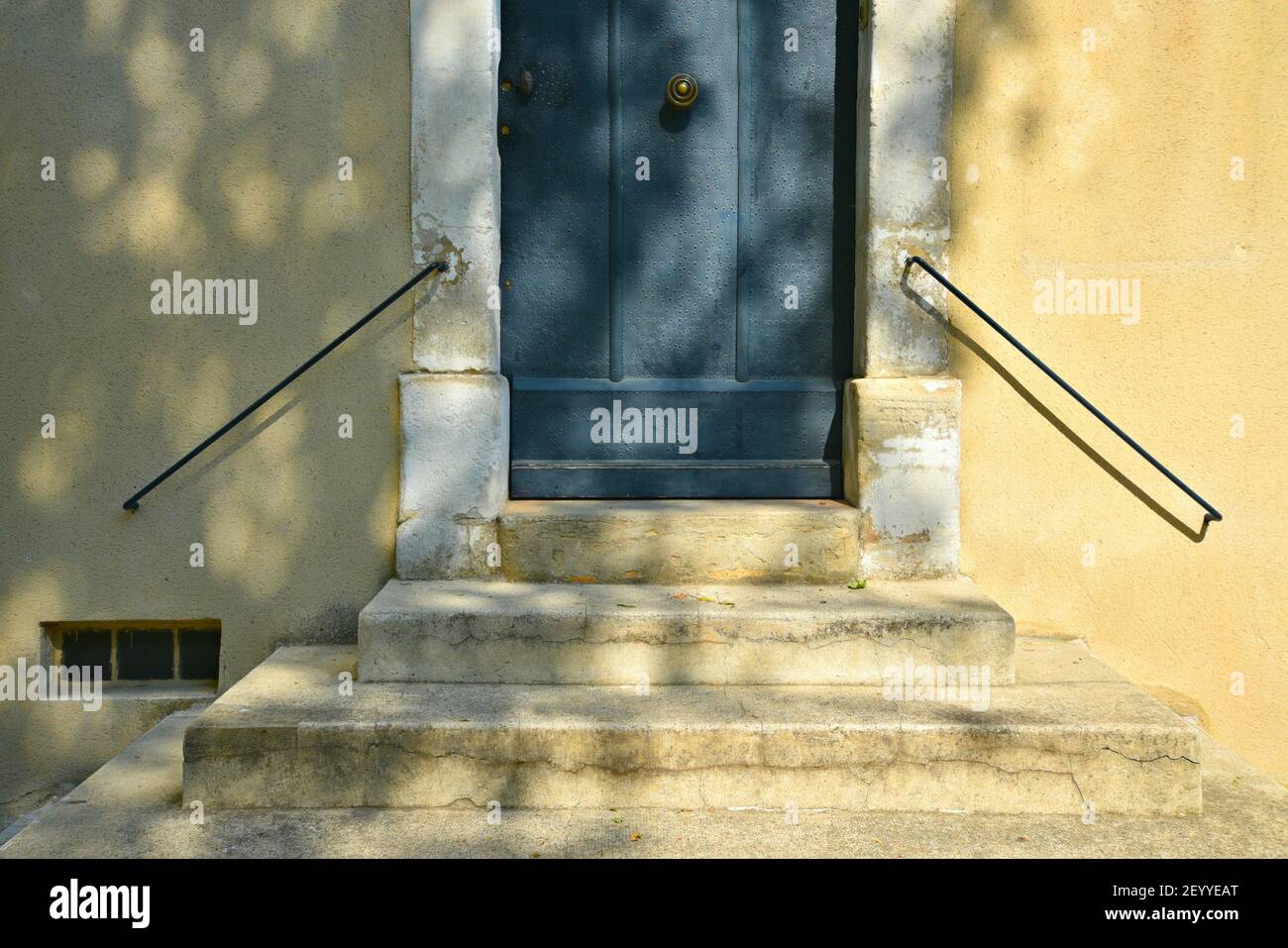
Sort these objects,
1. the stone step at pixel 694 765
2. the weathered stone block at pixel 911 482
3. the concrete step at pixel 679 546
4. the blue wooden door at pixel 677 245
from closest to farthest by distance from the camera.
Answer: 1. the stone step at pixel 694 765
2. the concrete step at pixel 679 546
3. the weathered stone block at pixel 911 482
4. the blue wooden door at pixel 677 245

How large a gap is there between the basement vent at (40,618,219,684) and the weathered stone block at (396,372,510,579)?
81 cm

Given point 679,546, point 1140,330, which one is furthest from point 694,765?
point 1140,330

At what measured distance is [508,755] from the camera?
293 centimetres

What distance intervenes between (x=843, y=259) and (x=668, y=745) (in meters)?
2.09


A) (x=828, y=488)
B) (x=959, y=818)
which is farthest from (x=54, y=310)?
(x=959, y=818)

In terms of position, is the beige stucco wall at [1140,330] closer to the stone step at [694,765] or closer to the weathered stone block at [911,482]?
the weathered stone block at [911,482]

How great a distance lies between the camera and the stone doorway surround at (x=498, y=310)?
377 centimetres

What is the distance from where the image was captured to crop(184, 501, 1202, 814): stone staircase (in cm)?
293

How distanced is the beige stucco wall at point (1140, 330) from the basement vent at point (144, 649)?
2882 millimetres

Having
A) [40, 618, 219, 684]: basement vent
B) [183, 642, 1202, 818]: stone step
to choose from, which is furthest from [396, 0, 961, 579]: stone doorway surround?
[183, 642, 1202, 818]: stone step

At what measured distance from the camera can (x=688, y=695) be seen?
3207mm

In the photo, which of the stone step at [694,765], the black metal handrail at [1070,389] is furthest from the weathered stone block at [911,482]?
the stone step at [694,765]

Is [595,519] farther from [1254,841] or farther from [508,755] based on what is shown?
[1254,841]

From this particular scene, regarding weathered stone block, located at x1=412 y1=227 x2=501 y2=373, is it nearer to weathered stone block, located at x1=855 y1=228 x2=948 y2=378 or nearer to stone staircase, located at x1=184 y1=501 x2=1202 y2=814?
stone staircase, located at x1=184 y1=501 x2=1202 y2=814
